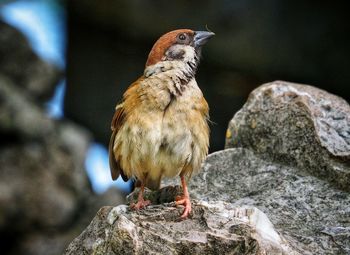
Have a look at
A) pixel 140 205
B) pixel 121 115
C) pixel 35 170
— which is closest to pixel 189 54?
pixel 121 115

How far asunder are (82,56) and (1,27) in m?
1.08

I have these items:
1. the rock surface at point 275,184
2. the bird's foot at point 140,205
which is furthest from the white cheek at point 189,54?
the bird's foot at point 140,205

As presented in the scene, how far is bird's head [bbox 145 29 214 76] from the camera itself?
5008mm

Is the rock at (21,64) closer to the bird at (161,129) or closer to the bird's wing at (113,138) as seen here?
the bird's wing at (113,138)

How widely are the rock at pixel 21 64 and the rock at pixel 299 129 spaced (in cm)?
401

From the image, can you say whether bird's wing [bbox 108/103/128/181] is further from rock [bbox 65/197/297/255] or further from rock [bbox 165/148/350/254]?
rock [bbox 65/197/297/255]

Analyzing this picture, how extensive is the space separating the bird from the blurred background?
139 inches

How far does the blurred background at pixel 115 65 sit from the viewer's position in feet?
27.3

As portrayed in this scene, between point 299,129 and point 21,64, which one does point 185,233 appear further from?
point 21,64

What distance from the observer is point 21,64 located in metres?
8.77

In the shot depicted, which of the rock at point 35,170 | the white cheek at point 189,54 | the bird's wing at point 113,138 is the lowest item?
the rock at point 35,170

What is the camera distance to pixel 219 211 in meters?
3.97

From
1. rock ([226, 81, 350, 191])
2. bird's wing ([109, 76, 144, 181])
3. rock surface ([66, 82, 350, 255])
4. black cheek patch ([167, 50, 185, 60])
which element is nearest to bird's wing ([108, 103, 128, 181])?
bird's wing ([109, 76, 144, 181])

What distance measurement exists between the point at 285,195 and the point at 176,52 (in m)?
1.20
